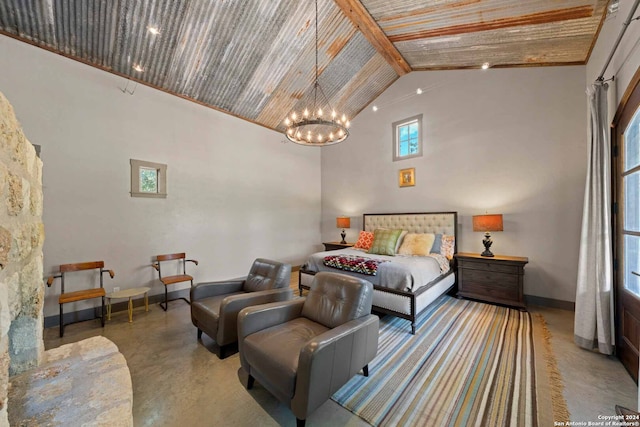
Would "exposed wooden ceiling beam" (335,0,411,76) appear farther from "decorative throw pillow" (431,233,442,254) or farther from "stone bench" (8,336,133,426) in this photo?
"stone bench" (8,336,133,426)

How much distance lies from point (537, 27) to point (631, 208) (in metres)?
2.45

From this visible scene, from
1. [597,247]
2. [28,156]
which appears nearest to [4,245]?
[28,156]

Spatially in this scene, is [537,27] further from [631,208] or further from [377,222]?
[377,222]

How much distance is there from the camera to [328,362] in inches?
61.0

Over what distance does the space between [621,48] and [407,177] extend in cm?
314

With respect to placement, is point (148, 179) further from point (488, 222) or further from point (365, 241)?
point (488, 222)

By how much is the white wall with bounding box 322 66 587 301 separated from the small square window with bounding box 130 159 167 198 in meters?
4.32

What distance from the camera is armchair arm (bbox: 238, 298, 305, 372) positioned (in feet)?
6.29

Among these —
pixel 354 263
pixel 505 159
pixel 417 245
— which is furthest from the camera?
pixel 417 245

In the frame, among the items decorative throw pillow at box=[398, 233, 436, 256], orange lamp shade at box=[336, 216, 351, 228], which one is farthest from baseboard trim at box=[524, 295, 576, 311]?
orange lamp shade at box=[336, 216, 351, 228]

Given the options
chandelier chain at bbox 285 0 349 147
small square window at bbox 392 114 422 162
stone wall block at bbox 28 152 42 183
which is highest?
small square window at bbox 392 114 422 162

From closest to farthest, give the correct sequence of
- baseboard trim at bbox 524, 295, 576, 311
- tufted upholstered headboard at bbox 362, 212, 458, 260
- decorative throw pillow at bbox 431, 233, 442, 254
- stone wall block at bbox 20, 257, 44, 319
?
1. stone wall block at bbox 20, 257, 44, 319
2. baseboard trim at bbox 524, 295, 576, 311
3. decorative throw pillow at bbox 431, 233, 442, 254
4. tufted upholstered headboard at bbox 362, 212, 458, 260

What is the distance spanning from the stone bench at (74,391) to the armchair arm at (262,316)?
0.75 metres

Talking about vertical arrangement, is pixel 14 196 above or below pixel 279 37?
below
